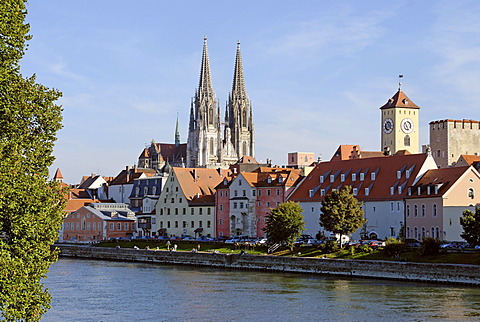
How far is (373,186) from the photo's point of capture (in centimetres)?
8481

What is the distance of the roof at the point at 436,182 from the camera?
245 feet

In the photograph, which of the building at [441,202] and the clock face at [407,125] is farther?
the clock face at [407,125]

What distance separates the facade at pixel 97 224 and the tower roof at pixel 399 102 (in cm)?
4842

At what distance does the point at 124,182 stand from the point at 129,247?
49594 millimetres

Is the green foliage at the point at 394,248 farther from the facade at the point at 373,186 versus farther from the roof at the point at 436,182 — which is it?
the facade at the point at 373,186

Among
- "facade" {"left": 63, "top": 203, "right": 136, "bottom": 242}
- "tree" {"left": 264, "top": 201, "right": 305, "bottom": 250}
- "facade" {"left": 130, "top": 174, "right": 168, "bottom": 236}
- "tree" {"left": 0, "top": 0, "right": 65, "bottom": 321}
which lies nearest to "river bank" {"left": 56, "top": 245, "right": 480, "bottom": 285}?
"tree" {"left": 264, "top": 201, "right": 305, "bottom": 250}

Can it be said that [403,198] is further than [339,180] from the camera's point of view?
No

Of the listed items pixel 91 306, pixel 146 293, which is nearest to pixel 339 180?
pixel 146 293

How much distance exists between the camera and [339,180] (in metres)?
90.0

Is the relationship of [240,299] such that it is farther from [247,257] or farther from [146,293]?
[247,257]

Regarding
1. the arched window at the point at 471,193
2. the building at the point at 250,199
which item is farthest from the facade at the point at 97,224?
the arched window at the point at 471,193

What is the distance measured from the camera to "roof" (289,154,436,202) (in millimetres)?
81625

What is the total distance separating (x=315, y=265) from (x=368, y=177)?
2139 cm

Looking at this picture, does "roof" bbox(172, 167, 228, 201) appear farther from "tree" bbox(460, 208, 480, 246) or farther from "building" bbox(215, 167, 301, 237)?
"tree" bbox(460, 208, 480, 246)
